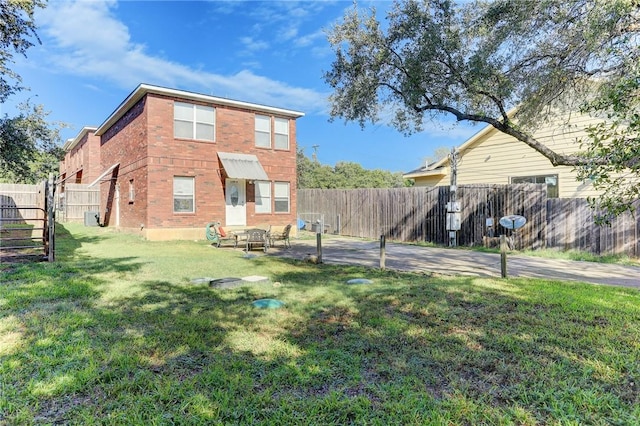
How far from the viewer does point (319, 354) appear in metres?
3.70

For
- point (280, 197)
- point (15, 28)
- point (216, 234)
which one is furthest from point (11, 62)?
point (280, 197)

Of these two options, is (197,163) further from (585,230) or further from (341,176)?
(341,176)

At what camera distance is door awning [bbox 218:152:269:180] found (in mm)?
15915

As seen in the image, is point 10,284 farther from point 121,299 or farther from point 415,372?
A: point 415,372

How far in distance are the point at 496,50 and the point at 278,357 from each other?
740cm

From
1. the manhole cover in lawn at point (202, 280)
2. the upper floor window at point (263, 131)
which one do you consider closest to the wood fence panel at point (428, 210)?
the manhole cover in lawn at point (202, 280)

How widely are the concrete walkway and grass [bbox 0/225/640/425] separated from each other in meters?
1.57

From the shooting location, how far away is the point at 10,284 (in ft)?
21.0

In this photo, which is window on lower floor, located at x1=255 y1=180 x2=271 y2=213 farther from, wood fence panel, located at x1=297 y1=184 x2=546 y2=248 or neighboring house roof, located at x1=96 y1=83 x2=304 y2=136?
wood fence panel, located at x1=297 y1=184 x2=546 y2=248

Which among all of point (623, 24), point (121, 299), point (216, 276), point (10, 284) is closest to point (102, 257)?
point (10, 284)

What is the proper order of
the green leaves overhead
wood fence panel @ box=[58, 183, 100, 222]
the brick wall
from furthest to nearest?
wood fence panel @ box=[58, 183, 100, 222]
the brick wall
the green leaves overhead

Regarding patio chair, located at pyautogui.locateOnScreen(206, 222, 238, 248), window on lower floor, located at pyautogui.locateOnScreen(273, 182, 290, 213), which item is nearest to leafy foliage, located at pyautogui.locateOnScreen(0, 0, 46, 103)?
patio chair, located at pyautogui.locateOnScreen(206, 222, 238, 248)

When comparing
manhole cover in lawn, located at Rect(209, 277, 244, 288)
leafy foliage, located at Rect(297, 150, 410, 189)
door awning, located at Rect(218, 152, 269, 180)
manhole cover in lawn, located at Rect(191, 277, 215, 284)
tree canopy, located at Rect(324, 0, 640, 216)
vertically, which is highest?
leafy foliage, located at Rect(297, 150, 410, 189)

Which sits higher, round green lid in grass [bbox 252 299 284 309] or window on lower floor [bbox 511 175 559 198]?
window on lower floor [bbox 511 175 559 198]
